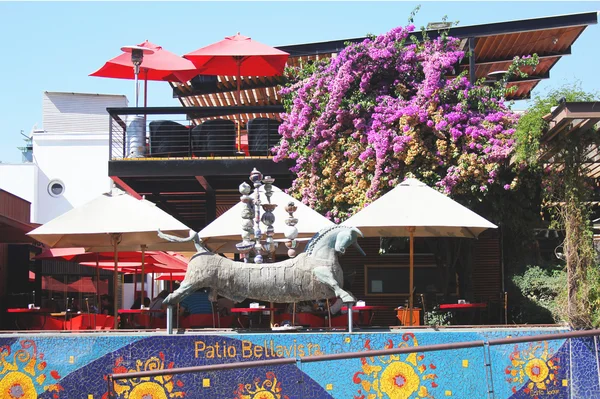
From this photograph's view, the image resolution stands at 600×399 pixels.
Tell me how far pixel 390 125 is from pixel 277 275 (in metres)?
→ 6.42

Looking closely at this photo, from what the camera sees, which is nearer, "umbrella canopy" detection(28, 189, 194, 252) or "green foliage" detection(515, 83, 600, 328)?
"green foliage" detection(515, 83, 600, 328)

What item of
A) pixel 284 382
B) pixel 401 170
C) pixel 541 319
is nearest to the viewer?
pixel 284 382

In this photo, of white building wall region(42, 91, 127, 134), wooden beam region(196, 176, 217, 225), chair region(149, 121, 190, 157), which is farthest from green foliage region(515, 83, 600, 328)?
white building wall region(42, 91, 127, 134)

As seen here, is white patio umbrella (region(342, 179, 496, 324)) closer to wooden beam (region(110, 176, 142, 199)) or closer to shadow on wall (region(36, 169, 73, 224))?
wooden beam (region(110, 176, 142, 199))

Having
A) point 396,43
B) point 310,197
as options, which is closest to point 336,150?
point 310,197

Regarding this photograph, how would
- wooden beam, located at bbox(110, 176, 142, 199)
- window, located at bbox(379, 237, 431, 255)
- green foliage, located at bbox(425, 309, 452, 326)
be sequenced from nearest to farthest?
green foliage, located at bbox(425, 309, 452, 326), window, located at bbox(379, 237, 431, 255), wooden beam, located at bbox(110, 176, 142, 199)

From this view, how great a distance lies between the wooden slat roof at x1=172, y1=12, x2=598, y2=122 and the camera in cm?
1827

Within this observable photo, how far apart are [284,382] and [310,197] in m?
8.69

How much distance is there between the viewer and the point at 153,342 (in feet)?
32.3

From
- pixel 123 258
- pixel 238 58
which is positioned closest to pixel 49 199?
pixel 238 58

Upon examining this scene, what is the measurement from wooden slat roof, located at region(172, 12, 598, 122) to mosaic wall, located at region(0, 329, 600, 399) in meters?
9.22

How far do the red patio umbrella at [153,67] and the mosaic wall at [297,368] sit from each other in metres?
11.0

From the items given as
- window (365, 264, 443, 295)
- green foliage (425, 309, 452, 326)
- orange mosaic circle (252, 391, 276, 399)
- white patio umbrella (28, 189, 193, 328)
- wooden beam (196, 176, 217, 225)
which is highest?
wooden beam (196, 176, 217, 225)

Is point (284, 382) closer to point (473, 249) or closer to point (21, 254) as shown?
point (473, 249)
